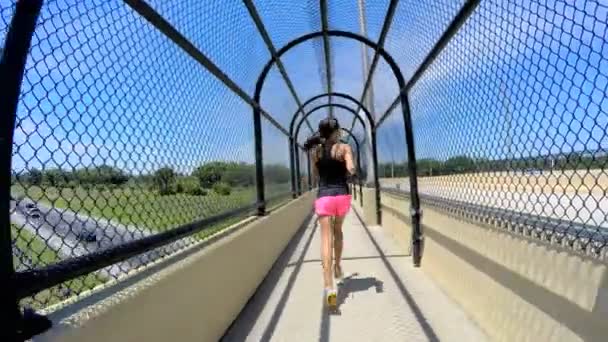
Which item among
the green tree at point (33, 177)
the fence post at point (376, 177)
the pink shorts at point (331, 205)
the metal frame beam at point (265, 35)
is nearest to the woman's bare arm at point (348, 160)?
the pink shorts at point (331, 205)

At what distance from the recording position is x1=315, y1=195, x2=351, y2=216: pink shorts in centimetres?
576

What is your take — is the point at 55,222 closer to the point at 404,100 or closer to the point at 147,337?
the point at 147,337

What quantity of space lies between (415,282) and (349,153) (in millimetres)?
1526

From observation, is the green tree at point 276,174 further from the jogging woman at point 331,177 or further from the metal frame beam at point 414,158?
the jogging woman at point 331,177

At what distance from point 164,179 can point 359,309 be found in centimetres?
218

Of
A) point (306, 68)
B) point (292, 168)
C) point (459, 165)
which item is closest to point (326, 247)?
point (459, 165)

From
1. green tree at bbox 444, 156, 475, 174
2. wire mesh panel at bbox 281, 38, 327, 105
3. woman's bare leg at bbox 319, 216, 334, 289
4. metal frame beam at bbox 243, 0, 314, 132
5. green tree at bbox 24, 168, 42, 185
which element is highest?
wire mesh panel at bbox 281, 38, 327, 105

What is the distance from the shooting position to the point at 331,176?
229 inches

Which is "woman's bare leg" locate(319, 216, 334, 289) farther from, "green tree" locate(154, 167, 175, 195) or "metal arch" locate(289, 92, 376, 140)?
"metal arch" locate(289, 92, 376, 140)

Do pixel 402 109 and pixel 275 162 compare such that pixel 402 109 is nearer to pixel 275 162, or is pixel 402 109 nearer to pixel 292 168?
pixel 275 162

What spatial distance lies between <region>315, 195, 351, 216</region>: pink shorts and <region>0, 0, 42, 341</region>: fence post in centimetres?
397

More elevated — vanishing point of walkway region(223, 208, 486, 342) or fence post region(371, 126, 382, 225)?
fence post region(371, 126, 382, 225)

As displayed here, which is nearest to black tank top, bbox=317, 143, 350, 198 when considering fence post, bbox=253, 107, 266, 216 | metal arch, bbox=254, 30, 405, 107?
metal arch, bbox=254, 30, 405, 107

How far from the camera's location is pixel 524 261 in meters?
3.24
